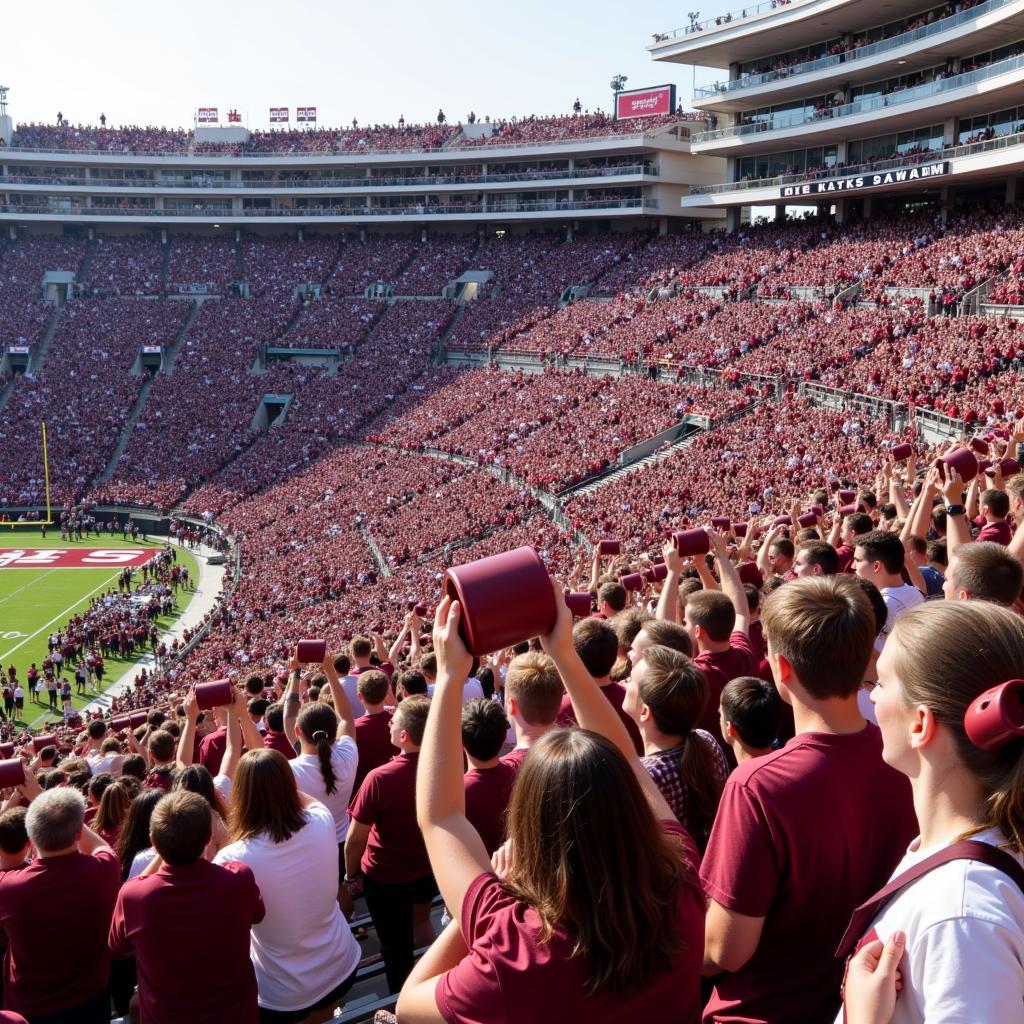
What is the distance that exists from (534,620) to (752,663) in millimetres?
2936

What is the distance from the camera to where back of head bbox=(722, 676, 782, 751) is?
3773 mm

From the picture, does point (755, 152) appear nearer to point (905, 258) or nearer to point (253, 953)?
point (905, 258)

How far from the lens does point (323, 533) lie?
3566 centimetres

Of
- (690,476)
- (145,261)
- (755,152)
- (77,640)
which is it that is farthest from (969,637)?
(145,261)

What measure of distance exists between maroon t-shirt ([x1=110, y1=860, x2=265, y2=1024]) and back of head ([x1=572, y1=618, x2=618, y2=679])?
1710 millimetres

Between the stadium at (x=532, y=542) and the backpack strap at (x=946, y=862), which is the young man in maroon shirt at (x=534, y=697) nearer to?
the stadium at (x=532, y=542)

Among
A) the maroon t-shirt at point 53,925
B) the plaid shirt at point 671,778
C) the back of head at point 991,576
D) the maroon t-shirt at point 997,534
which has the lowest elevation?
the maroon t-shirt at point 53,925

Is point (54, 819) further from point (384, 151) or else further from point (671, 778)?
point (384, 151)

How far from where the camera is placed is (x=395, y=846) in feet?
17.0

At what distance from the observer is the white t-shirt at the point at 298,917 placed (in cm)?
428

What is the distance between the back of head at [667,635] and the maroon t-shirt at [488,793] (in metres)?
0.99

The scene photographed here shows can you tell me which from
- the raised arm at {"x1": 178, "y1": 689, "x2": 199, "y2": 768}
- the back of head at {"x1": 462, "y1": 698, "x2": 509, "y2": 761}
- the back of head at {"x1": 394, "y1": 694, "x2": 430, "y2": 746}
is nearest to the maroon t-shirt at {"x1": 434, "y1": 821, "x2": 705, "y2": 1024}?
the back of head at {"x1": 462, "y1": 698, "x2": 509, "y2": 761}

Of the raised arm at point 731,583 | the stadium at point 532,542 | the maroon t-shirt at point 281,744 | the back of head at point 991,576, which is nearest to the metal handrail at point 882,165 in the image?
the stadium at point 532,542

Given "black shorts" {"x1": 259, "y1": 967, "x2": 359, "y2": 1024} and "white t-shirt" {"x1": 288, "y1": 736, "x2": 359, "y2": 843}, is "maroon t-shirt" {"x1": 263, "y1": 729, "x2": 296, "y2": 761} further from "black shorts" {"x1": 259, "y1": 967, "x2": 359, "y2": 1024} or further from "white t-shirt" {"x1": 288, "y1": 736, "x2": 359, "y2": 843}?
"black shorts" {"x1": 259, "y1": 967, "x2": 359, "y2": 1024}
